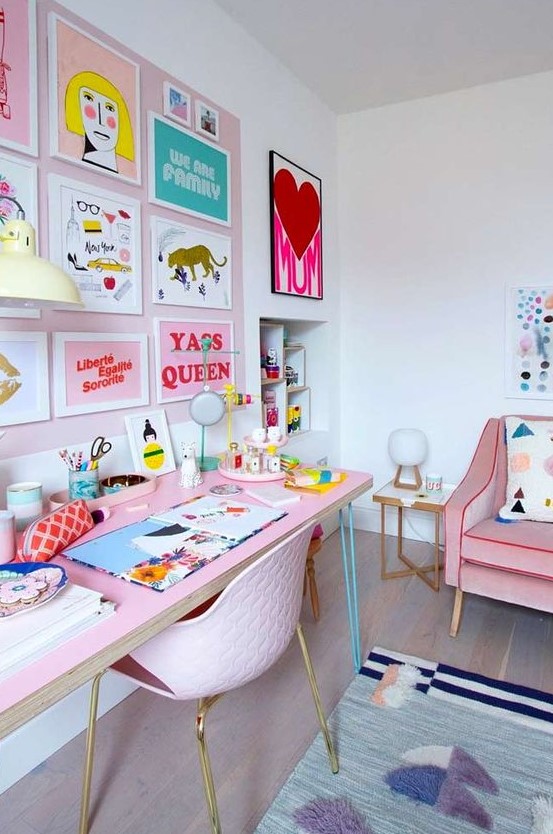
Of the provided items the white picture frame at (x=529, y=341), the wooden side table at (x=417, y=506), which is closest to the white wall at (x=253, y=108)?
the wooden side table at (x=417, y=506)

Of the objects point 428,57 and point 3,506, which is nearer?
point 3,506

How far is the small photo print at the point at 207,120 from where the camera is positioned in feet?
6.50

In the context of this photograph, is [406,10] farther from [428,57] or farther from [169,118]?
[169,118]

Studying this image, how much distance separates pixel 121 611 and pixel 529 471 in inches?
77.5

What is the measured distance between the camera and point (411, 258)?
117 inches

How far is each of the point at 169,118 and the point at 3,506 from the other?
142 centimetres

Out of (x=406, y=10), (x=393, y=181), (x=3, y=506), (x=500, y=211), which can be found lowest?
(x=3, y=506)

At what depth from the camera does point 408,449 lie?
2.85 m

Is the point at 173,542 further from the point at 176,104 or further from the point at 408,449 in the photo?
the point at 408,449

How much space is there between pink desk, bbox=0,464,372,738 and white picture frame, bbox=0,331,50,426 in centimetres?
36

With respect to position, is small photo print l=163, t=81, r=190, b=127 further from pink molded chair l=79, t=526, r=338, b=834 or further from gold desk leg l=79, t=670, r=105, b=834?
gold desk leg l=79, t=670, r=105, b=834

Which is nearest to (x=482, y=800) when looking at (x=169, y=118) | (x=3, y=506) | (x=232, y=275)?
(x=3, y=506)

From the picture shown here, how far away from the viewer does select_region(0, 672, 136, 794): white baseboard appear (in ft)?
4.65

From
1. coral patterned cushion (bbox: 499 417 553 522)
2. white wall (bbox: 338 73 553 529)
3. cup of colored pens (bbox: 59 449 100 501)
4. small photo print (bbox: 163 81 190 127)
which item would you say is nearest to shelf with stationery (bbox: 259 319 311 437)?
white wall (bbox: 338 73 553 529)
